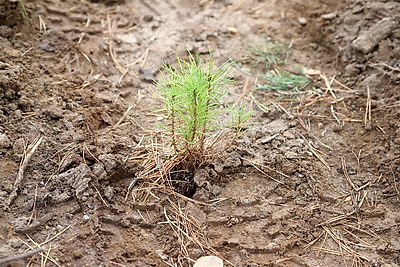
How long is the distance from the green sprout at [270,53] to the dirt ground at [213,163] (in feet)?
0.19

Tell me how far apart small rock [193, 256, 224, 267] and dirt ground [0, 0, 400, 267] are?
36 mm

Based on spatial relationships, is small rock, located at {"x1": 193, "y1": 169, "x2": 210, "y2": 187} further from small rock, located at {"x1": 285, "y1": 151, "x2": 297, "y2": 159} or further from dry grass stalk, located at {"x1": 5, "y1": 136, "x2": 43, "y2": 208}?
dry grass stalk, located at {"x1": 5, "y1": 136, "x2": 43, "y2": 208}

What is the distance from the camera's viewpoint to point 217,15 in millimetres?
3291

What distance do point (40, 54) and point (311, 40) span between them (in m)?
1.74

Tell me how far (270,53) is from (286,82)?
34cm

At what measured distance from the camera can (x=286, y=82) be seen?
2.77 meters

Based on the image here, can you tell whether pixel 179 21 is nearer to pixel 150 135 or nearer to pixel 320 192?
pixel 150 135

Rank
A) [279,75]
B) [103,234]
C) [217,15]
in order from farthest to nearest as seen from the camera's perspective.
A: [217,15] → [279,75] → [103,234]

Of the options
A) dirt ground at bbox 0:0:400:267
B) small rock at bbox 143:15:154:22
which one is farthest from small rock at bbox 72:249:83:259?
small rock at bbox 143:15:154:22

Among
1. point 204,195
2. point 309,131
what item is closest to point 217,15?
point 309,131

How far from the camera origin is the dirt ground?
1.94 meters

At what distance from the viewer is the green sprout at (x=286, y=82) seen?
275 centimetres

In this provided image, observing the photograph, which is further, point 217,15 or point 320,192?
point 217,15

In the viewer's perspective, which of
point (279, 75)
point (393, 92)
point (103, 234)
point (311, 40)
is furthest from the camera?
point (311, 40)
